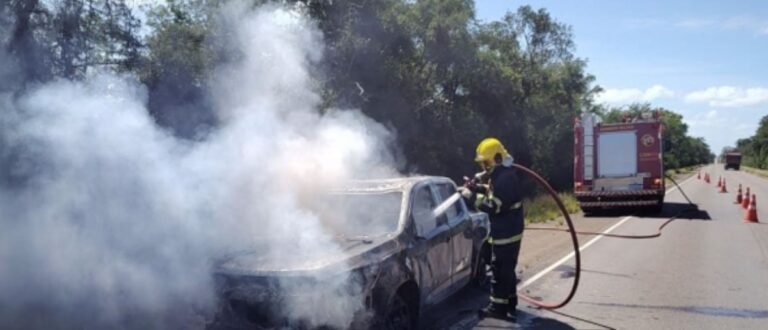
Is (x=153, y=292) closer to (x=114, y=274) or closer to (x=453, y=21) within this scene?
(x=114, y=274)

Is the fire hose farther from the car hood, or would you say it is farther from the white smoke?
the white smoke

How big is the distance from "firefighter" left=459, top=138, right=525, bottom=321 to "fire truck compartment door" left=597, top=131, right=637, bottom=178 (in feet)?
45.2

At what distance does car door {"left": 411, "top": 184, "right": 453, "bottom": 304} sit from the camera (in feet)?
19.1

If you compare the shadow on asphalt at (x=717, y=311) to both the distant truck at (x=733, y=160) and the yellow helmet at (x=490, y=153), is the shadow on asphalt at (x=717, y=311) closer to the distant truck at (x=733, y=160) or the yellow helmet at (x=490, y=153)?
the yellow helmet at (x=490, y=153)

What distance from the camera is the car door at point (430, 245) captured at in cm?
584

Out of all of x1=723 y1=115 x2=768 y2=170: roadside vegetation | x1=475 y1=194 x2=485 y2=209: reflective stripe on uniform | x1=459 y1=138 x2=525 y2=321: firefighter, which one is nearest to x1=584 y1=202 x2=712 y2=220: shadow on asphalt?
x1=459 y1=138 x2=525 y2=321: firefighter

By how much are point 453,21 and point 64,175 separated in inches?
962

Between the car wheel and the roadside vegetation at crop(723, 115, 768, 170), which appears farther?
the roadside vegetation at crop(723, 115, 768, 170)

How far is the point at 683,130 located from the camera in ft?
321

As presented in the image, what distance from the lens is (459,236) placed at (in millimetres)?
6840

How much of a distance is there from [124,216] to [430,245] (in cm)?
259

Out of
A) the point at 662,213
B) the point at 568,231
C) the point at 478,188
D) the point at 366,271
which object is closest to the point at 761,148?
the point at 662,213

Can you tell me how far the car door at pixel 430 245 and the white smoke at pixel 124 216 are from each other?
0.84 meters

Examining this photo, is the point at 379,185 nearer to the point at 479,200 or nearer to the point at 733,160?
the point at 479,200
